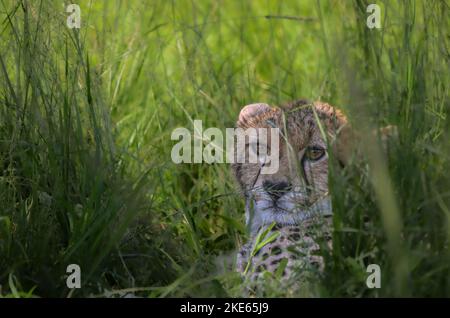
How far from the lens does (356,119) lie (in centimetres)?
410

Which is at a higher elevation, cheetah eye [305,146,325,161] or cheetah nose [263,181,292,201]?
cheetah eye [305,146,325,161]

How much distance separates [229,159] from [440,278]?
1.77 meters

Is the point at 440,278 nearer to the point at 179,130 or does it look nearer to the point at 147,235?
the point at 147,235

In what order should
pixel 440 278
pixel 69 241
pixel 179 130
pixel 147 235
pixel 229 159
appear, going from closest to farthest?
pixel 440 278, pixel 69 241, pixel 147 235, pixel 229 159, pixel 179 130

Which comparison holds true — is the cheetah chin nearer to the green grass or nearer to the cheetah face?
the cheetah face

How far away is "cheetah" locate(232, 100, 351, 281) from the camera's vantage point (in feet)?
14.9

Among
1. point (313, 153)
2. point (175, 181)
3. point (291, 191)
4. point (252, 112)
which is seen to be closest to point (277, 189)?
point (291, 191)

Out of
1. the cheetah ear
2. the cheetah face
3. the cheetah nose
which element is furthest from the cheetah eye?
the cheetah ear

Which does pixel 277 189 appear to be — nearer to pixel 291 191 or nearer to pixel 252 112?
pixel 291 191

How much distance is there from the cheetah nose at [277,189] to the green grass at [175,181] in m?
0.22

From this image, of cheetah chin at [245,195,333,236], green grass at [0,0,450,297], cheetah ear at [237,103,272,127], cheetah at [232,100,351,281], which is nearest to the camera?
green grass at [0,0,450,297]

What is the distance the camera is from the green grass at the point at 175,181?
13.4ft

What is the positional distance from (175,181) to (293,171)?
1.22 m

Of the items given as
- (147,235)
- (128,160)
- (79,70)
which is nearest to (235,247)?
(147,235)
